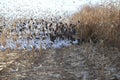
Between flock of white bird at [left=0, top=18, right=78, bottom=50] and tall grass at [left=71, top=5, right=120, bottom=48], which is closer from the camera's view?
tall grass at [left=71, top=5, right=120, bottom=48]

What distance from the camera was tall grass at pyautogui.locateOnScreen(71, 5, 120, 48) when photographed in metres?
6.77

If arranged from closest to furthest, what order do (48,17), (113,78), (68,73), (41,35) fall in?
(113,78), (68,73), (41,35), (48,17)

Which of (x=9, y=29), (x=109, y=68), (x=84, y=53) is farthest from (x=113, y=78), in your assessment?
(x=9, y=29)

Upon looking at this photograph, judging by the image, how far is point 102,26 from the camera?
23.4 ft

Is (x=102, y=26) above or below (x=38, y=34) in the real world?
above

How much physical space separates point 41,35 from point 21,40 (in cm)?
66

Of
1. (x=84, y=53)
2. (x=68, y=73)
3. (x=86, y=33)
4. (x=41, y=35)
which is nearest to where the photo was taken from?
(x=68, y=73)

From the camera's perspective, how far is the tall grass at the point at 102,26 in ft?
22.2

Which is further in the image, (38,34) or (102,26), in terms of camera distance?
(38,34)

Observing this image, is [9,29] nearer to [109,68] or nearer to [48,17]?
[48,17]

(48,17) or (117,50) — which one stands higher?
(48,17)

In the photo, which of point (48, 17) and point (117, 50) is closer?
point (117, 50)

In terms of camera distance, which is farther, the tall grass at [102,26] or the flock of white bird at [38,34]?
the flock of white bird at [38,34]

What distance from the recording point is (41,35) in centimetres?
800
